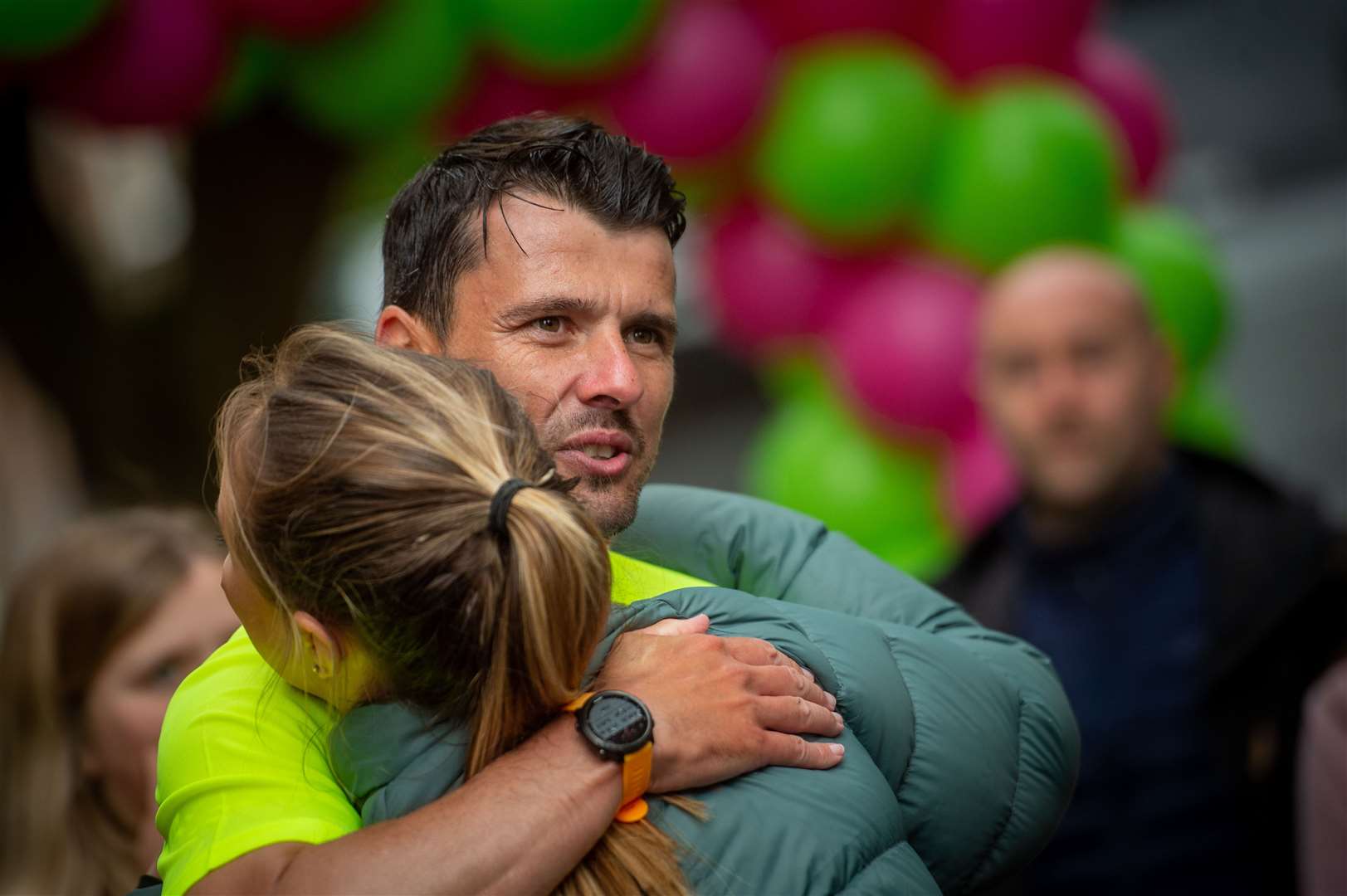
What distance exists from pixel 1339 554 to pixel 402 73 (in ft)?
6.40

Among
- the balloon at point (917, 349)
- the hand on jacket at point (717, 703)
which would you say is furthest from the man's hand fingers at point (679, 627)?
the balloon at point (917, 349)

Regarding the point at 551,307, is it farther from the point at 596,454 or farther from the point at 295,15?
the point at 295,15

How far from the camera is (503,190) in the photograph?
135 cm

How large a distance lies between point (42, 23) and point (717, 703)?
6.63ft

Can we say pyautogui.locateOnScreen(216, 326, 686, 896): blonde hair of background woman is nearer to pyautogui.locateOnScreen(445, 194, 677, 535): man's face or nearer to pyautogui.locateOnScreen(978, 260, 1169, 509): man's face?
pyautogui.locateOnScreen(445, 194, 677, 535): man's face

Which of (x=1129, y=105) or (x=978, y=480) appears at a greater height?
(x=1129, y=105)

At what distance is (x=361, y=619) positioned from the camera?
3.37 ft

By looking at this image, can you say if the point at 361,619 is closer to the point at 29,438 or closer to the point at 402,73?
the point at 402,73

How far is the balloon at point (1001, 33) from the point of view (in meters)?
2.94

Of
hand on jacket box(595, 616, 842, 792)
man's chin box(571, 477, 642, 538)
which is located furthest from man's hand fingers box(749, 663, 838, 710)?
man's chin box(571, 477, 642, 538)

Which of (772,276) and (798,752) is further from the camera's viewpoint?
(772,276)

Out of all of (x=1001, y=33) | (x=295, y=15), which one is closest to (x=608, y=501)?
(x=295, y=15)

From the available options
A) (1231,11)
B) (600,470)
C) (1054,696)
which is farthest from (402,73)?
(1231,11)

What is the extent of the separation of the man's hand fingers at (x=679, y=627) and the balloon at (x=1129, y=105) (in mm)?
2427
